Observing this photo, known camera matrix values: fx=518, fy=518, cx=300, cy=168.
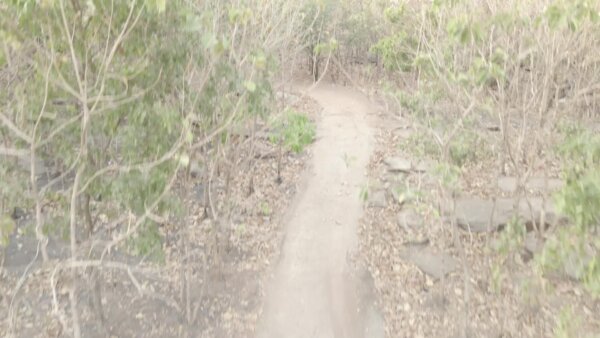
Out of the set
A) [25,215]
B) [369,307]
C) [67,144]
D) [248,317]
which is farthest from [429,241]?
[25,215]

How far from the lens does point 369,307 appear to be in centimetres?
658

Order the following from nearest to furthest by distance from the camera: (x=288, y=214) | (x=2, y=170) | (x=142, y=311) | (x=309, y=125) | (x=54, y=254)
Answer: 1. (x=2, y=170)
2. (x=142, y=311)
3. (x=54, y=254)
4. (x=288, y=214)
5. (x=309, y=125)

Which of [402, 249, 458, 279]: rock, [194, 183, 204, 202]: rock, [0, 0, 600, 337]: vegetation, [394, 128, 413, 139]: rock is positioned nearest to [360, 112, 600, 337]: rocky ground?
[402, 249, 458, 279]: rock

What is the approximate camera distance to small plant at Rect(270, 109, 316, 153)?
10.9 meters

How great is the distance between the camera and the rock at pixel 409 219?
8.16 meters

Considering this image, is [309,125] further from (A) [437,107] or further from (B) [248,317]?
(B) [248,317]

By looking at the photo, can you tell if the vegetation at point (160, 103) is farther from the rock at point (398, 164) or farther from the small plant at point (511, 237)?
the rock at point (398, 164)

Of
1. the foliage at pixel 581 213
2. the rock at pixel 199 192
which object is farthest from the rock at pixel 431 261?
the rock at pixel 199 192

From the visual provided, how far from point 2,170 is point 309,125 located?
8265mm

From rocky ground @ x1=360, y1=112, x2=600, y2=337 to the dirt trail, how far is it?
30cm

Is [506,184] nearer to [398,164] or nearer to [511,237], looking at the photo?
[398,164]

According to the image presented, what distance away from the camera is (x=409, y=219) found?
830 cm

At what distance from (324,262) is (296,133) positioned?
438 centimetres

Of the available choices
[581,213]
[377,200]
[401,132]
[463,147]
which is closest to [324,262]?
[377,200]
